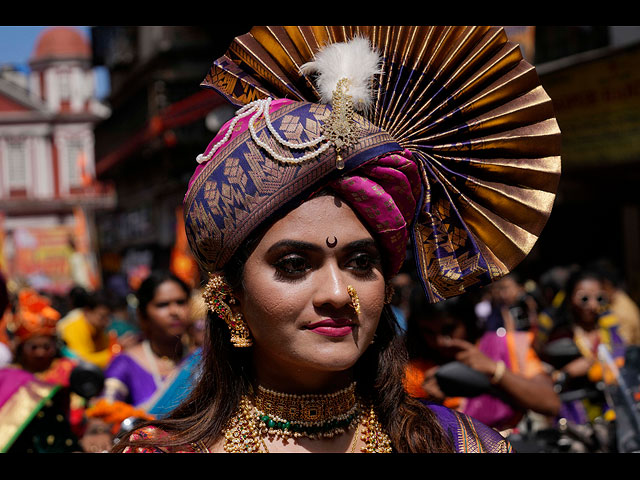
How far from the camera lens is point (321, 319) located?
5.95 feet

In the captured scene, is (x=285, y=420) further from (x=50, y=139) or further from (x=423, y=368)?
(x=50, y=139)

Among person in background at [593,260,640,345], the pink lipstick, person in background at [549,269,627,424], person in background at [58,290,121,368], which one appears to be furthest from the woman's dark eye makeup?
person in background at [58,290,121,368]

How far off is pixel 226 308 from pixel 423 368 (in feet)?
7.07

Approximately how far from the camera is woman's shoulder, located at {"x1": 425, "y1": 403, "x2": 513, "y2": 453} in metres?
2.04

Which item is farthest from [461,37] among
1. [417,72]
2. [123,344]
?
[123,344]

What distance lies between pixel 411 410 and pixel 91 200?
44.6 meters

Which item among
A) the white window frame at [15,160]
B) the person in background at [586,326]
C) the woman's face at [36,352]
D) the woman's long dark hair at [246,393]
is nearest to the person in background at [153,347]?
the woman's face at [36,352]

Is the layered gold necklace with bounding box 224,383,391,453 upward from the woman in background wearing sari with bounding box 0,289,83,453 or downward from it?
upward

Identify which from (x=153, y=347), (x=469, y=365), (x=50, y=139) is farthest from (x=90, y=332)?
(x=50, y=139)

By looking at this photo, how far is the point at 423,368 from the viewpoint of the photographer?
3932mm

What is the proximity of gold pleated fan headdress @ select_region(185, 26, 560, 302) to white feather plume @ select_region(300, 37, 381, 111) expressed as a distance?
0.01 meters

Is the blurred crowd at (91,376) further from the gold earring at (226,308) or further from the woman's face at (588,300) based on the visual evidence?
the woman's face at (588,300)

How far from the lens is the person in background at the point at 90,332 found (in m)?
7.20

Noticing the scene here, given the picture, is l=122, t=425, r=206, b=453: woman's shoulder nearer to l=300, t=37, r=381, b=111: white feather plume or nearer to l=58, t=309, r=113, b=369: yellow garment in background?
l=300, t=37, r=381, b=111: white feather plume
